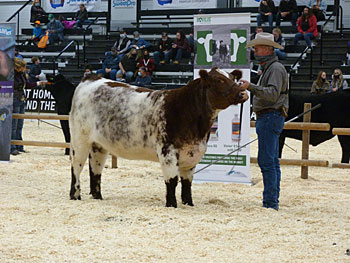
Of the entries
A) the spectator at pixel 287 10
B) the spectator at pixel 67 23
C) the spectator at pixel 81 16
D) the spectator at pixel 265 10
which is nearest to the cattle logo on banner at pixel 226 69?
the spectator at pixel 265 10

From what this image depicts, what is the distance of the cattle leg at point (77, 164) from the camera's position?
669 centimetres

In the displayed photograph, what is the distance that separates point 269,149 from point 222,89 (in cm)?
83

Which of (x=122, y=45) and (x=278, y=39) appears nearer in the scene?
(x=278, y=39)

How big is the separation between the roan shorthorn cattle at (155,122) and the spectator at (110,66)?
11930 mm

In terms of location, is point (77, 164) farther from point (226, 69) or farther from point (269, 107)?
point (226, 69)

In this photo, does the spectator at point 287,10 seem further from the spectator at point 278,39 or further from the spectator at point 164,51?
the spectator at point 164,51

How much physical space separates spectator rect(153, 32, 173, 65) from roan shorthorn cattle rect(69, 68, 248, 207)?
41.1ft

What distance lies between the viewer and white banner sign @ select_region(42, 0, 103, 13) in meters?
23.4

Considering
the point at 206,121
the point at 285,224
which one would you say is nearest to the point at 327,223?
the point at 285,224

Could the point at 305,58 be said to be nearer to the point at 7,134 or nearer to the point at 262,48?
the point at 7,134

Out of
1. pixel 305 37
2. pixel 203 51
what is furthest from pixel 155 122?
pixel 305 37

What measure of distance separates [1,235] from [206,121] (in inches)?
93.9

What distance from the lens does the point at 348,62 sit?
1734 cm

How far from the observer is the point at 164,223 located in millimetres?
5379
